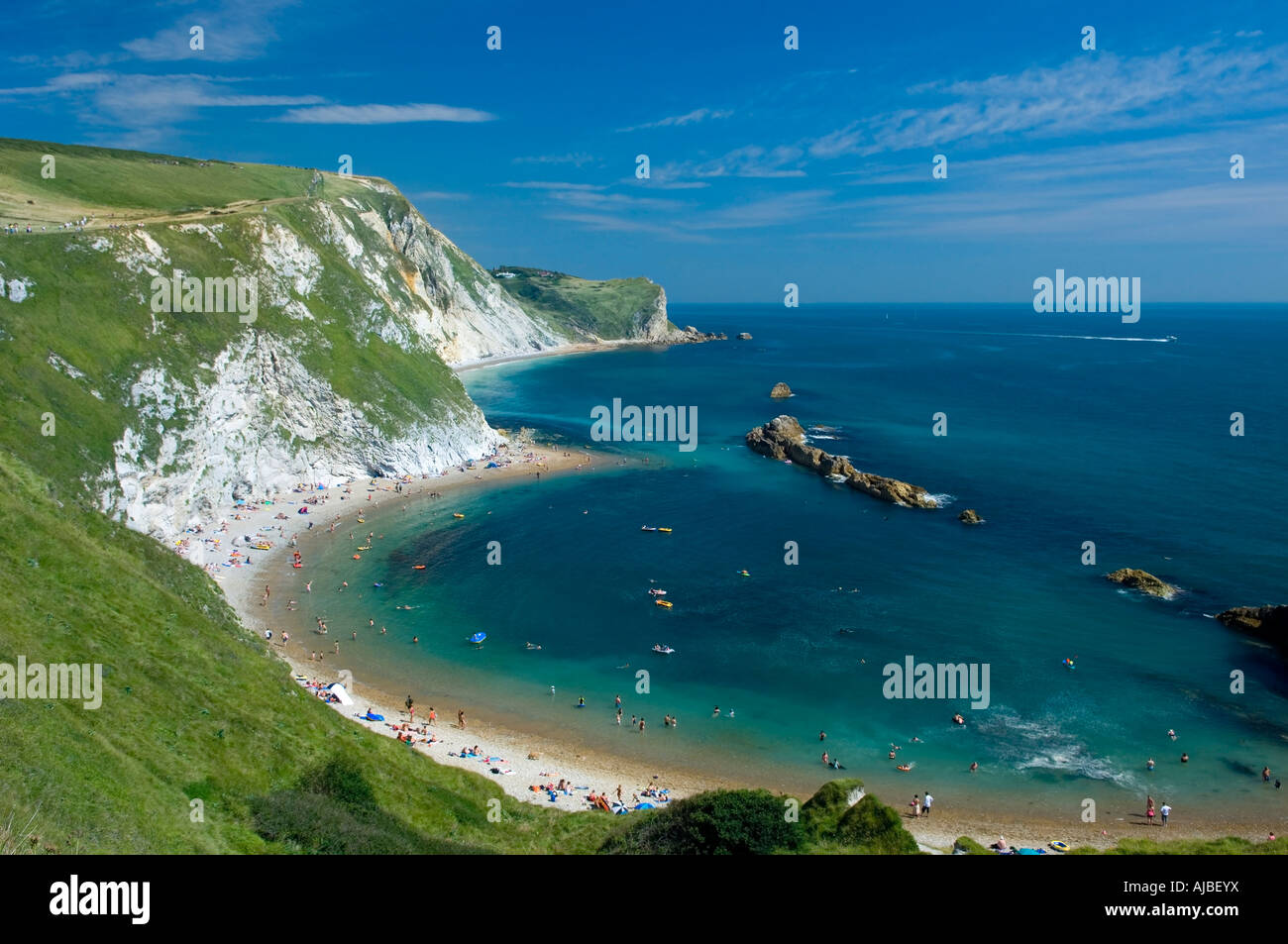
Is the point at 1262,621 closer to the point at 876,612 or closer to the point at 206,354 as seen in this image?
the point at 876,612

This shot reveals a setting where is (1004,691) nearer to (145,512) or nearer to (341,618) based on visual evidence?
(341,618)

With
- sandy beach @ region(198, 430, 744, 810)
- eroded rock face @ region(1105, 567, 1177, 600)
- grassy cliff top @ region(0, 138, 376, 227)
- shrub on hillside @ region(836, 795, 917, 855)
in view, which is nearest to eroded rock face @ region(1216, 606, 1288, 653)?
eroded rock face @ region(1105, 567, 1177, 600)

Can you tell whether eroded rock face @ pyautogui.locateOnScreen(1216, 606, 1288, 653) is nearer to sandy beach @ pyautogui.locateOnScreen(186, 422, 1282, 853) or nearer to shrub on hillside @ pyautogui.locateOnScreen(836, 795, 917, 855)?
sandy beach @ pyautogui.locateOnScreen(186, 422, 1282, 853)

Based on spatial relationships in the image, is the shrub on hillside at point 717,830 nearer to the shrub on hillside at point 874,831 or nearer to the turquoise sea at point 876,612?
the shrub on hillside at point 874,831

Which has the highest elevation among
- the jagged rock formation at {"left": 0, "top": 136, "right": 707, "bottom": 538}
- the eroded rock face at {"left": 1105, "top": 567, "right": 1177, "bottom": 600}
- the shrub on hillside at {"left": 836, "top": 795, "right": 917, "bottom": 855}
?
the jagged rock formation at {"left": 0, "top": 136, "right": 707, "bottom": 538}

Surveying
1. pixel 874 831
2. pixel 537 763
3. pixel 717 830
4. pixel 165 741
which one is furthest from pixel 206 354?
pixel 874 831

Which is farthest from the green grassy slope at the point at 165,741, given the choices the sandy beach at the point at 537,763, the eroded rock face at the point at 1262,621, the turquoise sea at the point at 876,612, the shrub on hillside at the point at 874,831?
the eroded rock face at the point at 1262,621
